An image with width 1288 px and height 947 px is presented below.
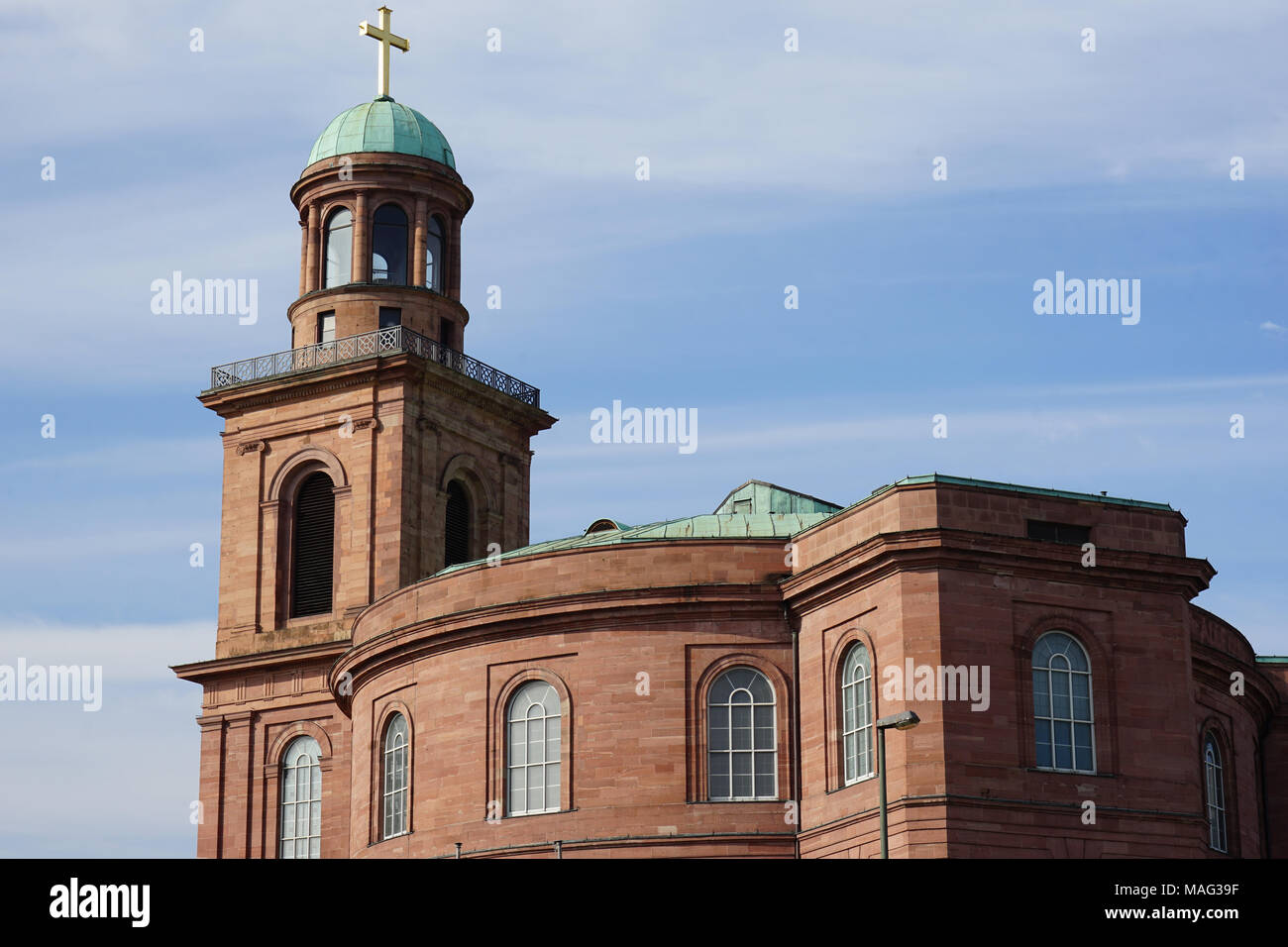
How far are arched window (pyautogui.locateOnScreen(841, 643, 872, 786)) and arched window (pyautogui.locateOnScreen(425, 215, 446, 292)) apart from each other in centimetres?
2359

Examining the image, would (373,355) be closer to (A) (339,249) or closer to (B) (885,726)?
(A) (339,249)

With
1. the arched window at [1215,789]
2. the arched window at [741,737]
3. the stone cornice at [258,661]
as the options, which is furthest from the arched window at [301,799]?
the arched window at [1215,789]

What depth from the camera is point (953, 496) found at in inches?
1671

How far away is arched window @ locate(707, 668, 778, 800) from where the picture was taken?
4500 centimetres

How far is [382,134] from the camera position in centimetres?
6412

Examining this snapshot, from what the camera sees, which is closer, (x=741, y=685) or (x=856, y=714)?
(x=856, y=714)

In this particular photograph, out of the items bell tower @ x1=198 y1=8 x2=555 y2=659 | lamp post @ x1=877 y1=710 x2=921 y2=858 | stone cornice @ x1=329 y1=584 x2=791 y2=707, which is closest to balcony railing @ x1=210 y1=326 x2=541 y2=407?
bell tower @ x1=198 y1=8 x2=555 y2=659

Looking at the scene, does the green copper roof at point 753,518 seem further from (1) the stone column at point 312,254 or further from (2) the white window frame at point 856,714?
(1) the stone column at point 312,254

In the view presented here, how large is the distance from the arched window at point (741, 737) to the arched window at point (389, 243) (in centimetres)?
2187

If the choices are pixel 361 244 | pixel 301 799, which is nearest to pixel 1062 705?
pixel 301 799


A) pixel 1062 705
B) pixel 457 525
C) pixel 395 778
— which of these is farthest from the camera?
pixel 457 525

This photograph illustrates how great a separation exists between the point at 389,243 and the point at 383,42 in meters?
7.42

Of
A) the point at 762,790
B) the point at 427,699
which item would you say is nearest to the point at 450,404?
the point at 427,699
